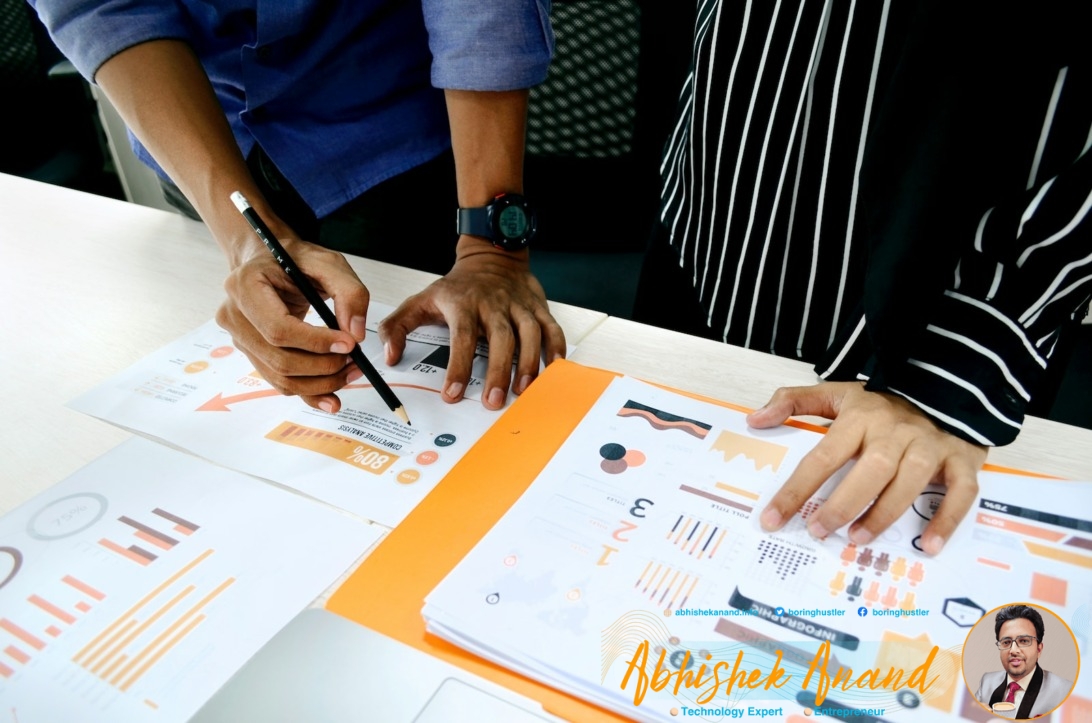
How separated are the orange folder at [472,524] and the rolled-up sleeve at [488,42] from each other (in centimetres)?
38

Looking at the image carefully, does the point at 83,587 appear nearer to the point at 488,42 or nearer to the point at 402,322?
the point at 402,322

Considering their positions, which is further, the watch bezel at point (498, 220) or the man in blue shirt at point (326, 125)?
the watch bezel at point (498, 220)

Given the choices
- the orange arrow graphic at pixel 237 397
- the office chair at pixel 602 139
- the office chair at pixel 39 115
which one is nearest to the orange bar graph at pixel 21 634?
the orange arrow graphic at pixel 237 397

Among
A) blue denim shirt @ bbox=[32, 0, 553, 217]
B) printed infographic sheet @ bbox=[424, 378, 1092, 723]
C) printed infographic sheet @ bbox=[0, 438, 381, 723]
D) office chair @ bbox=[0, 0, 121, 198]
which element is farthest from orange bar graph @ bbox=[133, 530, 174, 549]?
office chair @ bbox=[0, 0, 121, 198]

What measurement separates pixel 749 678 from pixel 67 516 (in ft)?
1.68

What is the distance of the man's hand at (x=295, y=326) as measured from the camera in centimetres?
60

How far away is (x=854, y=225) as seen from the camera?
2.23 feet

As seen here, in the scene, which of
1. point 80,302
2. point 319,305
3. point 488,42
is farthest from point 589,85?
point 80,302

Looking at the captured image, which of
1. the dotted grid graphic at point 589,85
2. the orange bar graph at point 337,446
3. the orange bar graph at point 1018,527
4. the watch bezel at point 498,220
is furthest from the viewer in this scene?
the dotted grid graphic at point 589,85

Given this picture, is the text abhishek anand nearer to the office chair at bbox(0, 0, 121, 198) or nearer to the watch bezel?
the watch bezel

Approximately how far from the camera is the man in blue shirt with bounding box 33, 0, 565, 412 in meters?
0.65

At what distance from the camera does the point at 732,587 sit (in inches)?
17.3

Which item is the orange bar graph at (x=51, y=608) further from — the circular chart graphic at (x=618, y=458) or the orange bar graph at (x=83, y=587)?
the circular chart graphic at (x=618, y=458)

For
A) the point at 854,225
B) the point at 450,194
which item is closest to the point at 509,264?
the point at 450,194
